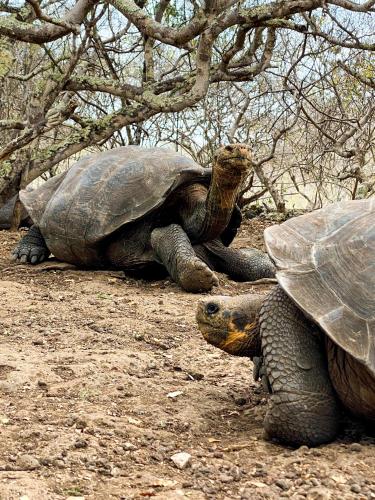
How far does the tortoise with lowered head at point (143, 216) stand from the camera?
673cm

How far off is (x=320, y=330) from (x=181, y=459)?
0.73m

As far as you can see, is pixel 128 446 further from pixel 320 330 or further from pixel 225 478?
pixel 320 330

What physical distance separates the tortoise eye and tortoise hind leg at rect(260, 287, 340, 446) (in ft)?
0.99

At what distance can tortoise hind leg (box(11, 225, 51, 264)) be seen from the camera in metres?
7.65

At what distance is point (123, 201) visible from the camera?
6840 mm

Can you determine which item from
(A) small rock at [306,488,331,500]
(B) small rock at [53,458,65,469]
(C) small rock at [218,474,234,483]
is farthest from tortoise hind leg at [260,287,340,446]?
(B) small rock at [53,458,65,469]

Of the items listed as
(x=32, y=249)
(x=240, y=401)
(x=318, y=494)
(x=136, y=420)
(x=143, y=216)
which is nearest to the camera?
(x=318, y=494)

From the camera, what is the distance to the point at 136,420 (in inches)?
123

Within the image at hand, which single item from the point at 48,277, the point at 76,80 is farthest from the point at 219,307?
the point at 76,80

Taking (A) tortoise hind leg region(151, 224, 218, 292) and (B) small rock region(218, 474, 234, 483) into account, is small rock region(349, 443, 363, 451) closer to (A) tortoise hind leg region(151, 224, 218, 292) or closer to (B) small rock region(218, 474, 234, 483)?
(B) small rock region(218, 474, 234, 483)

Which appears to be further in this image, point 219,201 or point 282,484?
point 219,201

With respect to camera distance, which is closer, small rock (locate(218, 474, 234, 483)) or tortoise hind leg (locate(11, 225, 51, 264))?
small rock (locate(218, 474, 234, 483))

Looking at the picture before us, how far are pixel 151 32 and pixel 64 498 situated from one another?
14.8ft

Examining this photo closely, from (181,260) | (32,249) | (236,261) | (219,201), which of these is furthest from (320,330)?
(32,249)
